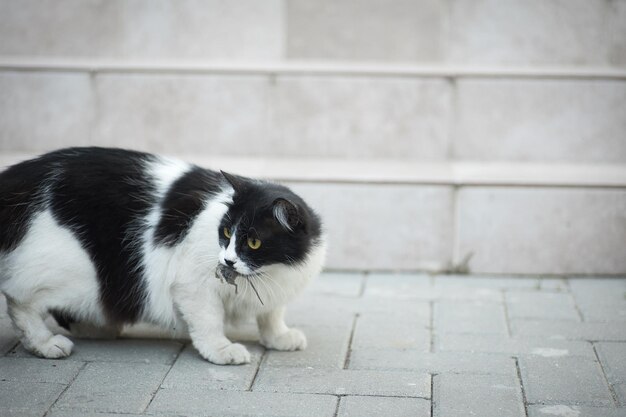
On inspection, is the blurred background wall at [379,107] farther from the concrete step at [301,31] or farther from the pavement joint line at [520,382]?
the pavement joint line at [520,382]

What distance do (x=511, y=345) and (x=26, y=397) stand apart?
1892 millimetres

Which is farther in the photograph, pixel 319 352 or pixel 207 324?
pixel 319 352

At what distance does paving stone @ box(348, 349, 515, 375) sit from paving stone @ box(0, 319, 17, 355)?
1349 mm

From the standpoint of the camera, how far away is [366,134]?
4777 millimetres

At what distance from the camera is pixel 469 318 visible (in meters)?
3.75

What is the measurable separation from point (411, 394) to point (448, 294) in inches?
53.4

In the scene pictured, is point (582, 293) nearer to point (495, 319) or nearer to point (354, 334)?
point (495, 319)

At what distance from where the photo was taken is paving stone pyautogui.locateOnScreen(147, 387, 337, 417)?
265cm

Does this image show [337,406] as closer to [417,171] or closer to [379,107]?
[417,171]

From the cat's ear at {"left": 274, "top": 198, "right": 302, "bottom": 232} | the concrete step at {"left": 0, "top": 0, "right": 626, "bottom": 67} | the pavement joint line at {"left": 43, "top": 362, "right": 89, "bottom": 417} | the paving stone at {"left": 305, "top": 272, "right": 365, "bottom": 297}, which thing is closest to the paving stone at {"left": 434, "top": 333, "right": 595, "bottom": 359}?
the paving stone at {"left": 305, "top": 272, "right": 365, "bottom": 297}

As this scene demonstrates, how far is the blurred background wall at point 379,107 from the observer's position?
14.6ft

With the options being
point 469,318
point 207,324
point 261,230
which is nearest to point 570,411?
point 469,318

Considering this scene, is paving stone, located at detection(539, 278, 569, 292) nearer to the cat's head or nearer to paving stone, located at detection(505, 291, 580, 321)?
paving stone, located at detection(505, 291, 580, 321)

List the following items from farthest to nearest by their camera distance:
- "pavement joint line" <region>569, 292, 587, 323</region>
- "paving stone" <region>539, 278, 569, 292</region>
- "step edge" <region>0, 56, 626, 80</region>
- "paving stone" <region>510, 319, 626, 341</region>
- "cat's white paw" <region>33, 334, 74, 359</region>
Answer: "step edge" <region>0, 56, 626, 80</region>
"paving stone" <region>539, 278, 569, 292</region>
"pavement joint line" <region>569, 292, 587, 323</region>
"paving stone" <region>510, 319, 626, 341</region>
"cat's white paw" <region>33, 334, 74, 359</region>
